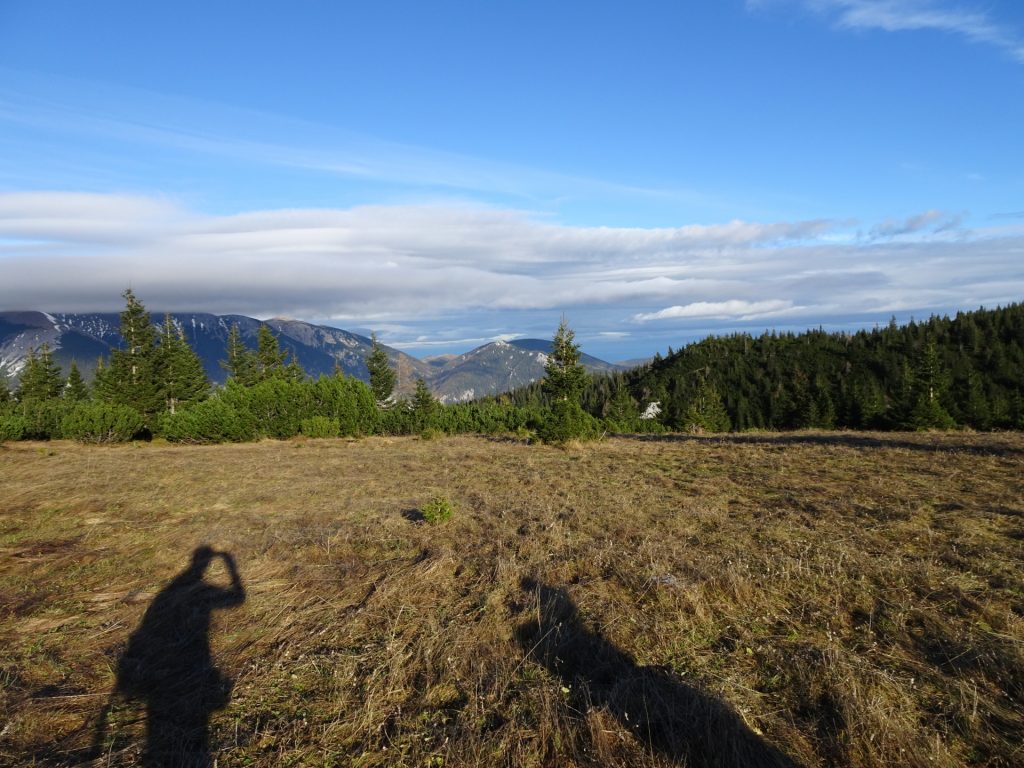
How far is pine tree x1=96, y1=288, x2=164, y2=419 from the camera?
48.2 m

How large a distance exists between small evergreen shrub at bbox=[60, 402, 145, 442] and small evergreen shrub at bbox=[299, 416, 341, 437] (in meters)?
12.2

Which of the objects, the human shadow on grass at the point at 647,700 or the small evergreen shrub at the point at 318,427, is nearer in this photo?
the human shadow on grass at the point at 647,700

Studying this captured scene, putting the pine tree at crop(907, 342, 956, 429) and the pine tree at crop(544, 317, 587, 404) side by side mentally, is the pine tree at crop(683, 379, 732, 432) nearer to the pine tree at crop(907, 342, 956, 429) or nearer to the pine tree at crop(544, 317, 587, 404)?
the pine tree at crop(907, 342, 956, 429)

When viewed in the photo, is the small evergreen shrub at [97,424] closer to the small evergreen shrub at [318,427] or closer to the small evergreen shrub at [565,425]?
the small evergreen shrub at [318,427]

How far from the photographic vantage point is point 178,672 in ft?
17.6

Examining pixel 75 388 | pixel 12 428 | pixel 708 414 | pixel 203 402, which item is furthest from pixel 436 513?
pixel 75 388

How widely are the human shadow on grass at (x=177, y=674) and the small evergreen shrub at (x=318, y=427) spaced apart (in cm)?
3707

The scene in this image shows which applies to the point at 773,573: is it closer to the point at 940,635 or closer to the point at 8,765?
the point at 940,635

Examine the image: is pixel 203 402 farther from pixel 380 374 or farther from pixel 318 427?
pixel 380 374

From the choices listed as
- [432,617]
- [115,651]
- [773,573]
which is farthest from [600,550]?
[115,651]

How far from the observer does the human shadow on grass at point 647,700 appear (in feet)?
12.6

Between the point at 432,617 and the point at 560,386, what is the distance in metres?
32.8

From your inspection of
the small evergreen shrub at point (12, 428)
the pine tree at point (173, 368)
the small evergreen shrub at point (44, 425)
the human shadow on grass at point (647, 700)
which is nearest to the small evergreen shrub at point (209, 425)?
the small evergreen shrub at point (44, 425)

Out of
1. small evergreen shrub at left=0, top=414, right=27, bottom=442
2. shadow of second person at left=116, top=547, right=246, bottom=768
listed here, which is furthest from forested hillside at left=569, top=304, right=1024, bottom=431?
small evergreen shrub at left=0, top=414, right=27, bottom=442
